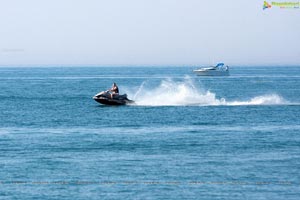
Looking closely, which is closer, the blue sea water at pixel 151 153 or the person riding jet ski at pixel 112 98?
the blue sea water at pixel 151 153

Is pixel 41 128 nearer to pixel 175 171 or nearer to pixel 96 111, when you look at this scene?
pixel 96 111

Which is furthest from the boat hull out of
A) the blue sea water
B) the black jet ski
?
the blue sea water

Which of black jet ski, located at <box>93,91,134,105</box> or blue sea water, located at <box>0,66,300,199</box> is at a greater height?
black jet ski, located at <box>93,91,134,105</box>

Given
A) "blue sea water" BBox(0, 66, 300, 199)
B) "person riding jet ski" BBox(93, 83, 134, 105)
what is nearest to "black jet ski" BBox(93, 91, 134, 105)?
"person riding jet ski" BBox(93, 83, 134, 105)

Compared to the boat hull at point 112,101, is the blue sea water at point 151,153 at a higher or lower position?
lower

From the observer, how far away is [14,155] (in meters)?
46.2

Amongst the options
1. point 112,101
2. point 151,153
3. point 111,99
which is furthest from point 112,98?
point 151,153

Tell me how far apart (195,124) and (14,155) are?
73.0 ft

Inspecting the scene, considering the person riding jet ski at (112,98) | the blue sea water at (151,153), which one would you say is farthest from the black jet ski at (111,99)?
the blue sea water at (151,153)

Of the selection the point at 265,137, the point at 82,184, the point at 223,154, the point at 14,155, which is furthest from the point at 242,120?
the point at 82,184

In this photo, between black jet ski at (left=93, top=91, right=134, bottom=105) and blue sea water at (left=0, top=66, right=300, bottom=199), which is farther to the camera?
black jet ski at (left=93, top=91, right=134, bottom=105)

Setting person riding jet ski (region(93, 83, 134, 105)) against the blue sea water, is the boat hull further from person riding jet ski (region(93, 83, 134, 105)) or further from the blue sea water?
the blue sea water

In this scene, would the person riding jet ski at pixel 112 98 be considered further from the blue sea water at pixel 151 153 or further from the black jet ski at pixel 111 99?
the blue sea water at pixel 151 153

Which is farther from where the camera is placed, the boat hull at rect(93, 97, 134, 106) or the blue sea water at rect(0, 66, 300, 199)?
the boat hull at rect(93, 97, 134, 106)
